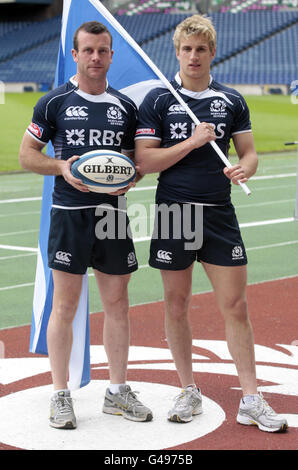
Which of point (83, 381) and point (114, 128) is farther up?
point (114, 128)

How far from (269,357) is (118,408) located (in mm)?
1553

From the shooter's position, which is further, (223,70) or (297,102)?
(223,70)

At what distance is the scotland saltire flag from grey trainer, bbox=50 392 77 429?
0.38 m

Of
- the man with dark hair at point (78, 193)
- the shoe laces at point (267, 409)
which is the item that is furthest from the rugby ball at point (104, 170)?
the shoe laces at point (267, 409)

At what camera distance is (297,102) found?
1594 inches

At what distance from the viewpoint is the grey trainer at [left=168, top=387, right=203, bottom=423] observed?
14.9 ft

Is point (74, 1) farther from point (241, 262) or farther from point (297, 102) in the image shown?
Answer: point (297, 102)

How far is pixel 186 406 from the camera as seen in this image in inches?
181

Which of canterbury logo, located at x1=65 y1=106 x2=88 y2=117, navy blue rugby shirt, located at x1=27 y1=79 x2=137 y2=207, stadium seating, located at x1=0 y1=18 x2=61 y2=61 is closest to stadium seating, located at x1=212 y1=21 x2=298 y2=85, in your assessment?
stadium seating, located at x1=0 y1=18 x2=61 y2=61

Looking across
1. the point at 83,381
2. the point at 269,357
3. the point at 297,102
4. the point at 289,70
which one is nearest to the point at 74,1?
the point at 83,381

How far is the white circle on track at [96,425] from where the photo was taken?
4.22m

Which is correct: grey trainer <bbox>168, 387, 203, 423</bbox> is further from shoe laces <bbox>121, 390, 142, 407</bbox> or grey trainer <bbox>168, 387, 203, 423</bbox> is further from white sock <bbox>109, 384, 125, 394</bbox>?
white sock <bbox>109, 384, 125, 394</bbox>

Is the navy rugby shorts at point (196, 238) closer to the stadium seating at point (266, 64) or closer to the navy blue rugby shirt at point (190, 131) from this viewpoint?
the navy blue rugby shirt at point (190, 131)

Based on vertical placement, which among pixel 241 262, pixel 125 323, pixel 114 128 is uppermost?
pixel 114 128
